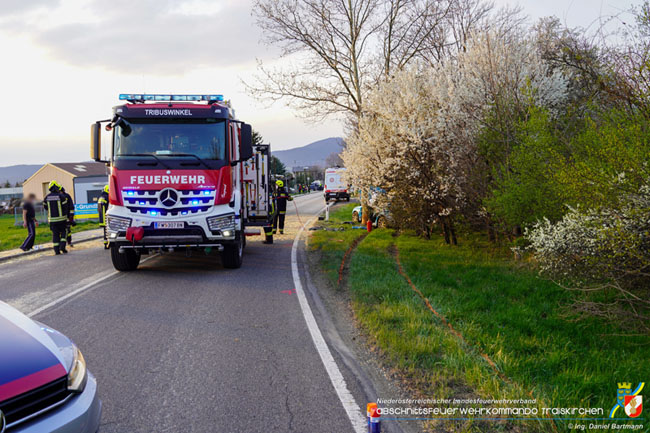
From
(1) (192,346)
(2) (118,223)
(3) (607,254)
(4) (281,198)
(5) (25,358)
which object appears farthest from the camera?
(4) (281,198)

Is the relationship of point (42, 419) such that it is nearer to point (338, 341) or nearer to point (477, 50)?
point (338, 341)

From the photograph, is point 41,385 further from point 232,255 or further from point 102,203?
point 102,203

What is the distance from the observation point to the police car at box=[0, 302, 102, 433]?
7.98ft

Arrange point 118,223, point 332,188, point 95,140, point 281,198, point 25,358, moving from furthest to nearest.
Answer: point 332,188 < point 281,198 < point 95,140 < point 118,223 < point 25,358

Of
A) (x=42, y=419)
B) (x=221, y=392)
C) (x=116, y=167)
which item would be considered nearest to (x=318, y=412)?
(x=221, y=392)

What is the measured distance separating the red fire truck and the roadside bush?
5.81 m

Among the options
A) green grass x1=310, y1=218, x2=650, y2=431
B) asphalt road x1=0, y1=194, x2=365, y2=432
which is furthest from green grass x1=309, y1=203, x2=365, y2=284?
asphalt road x1=0, y1=194, x2=365, y2=432

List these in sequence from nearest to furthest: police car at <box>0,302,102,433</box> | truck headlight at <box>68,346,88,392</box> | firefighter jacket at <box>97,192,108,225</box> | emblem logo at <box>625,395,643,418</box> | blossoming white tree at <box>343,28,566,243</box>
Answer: police car at <box>0,302,102,433</box>
truck headlight at <box>68,346,88,392</box>
emblem logo at <box>625,395,643,418</box>
blossoming white tree at <box>343,28,566,243</box>
firefighter jacket at <box>97,192,108,225</box>

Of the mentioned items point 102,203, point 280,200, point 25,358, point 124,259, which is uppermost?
point 102,203

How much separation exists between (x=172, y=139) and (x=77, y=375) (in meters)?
7.23

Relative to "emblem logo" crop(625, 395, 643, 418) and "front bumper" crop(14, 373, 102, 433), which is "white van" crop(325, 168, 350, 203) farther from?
"front bumper" crop(14, 373, 102, 433)

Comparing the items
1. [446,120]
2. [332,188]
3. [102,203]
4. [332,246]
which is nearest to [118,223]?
[102,203]

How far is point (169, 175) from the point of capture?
923cm

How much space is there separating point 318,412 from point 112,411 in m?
1.64
